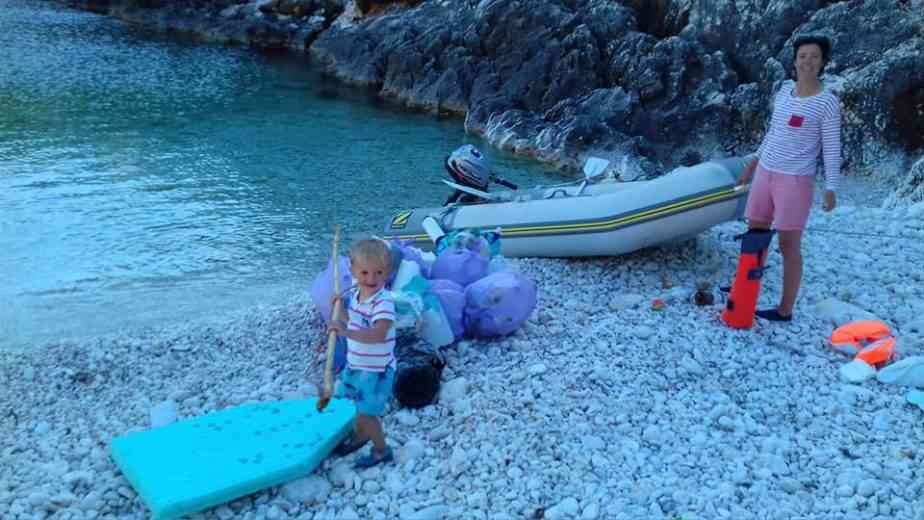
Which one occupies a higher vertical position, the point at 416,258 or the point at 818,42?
the point at 818,42

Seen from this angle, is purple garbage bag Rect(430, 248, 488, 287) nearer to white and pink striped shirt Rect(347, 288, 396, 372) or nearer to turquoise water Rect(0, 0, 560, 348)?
white and pink striped shirt Rect(347, 288, 396, 372)

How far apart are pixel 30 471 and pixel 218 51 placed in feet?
60.4

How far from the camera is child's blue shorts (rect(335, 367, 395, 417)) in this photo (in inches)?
131

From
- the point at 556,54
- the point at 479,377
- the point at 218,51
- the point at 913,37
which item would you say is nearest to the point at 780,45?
the point at 913,37

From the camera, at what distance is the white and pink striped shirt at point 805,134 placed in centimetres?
421

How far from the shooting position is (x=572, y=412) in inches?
146

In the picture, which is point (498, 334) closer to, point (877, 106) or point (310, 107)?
point (877, 106)

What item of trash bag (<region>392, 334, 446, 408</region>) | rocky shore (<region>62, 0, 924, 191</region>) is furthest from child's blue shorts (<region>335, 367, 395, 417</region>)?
rocky shore (<region>62, 0, 924, 191</region>)

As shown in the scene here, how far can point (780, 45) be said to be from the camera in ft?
40.3

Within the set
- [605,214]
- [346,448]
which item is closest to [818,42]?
[605,214]

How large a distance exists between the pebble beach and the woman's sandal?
0.03m

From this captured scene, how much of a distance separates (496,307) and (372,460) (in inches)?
50.3

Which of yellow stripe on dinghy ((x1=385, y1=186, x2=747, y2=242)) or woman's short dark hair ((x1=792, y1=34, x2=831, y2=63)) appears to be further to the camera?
yellow stripe on dinghy ((x1=385, y1=186, x2=747, y2=242))

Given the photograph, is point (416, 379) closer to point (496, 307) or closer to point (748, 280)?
point (496, 307)
